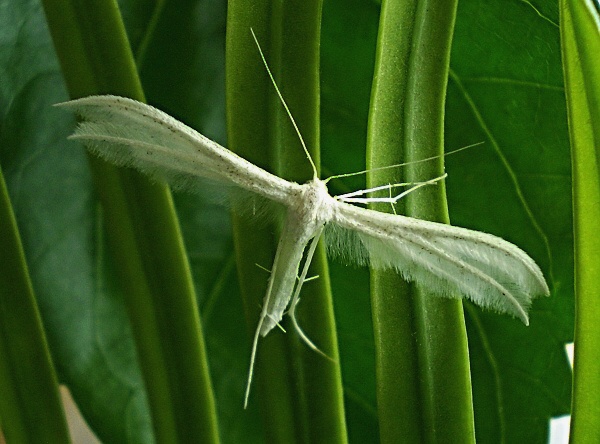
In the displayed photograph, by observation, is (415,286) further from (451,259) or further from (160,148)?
(160,148)

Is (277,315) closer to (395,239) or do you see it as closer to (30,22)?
(395,239)

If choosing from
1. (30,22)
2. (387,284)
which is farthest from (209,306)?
(30,22)

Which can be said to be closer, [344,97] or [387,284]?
[387,284]

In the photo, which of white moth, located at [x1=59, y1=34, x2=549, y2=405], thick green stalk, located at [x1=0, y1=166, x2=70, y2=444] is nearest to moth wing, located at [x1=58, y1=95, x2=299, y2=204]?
white moth, located at [x1=59, y1=34, x2=549, y2=405]

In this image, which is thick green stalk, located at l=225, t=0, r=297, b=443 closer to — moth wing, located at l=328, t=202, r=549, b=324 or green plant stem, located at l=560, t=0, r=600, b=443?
moth wing, located at l=328, t=202, r=549, b=324

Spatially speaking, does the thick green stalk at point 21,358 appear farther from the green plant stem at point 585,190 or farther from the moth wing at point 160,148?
the green plant stem at point 585,190

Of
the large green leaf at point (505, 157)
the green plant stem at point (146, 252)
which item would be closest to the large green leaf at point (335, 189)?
the large green leaf at point (505, 157)
